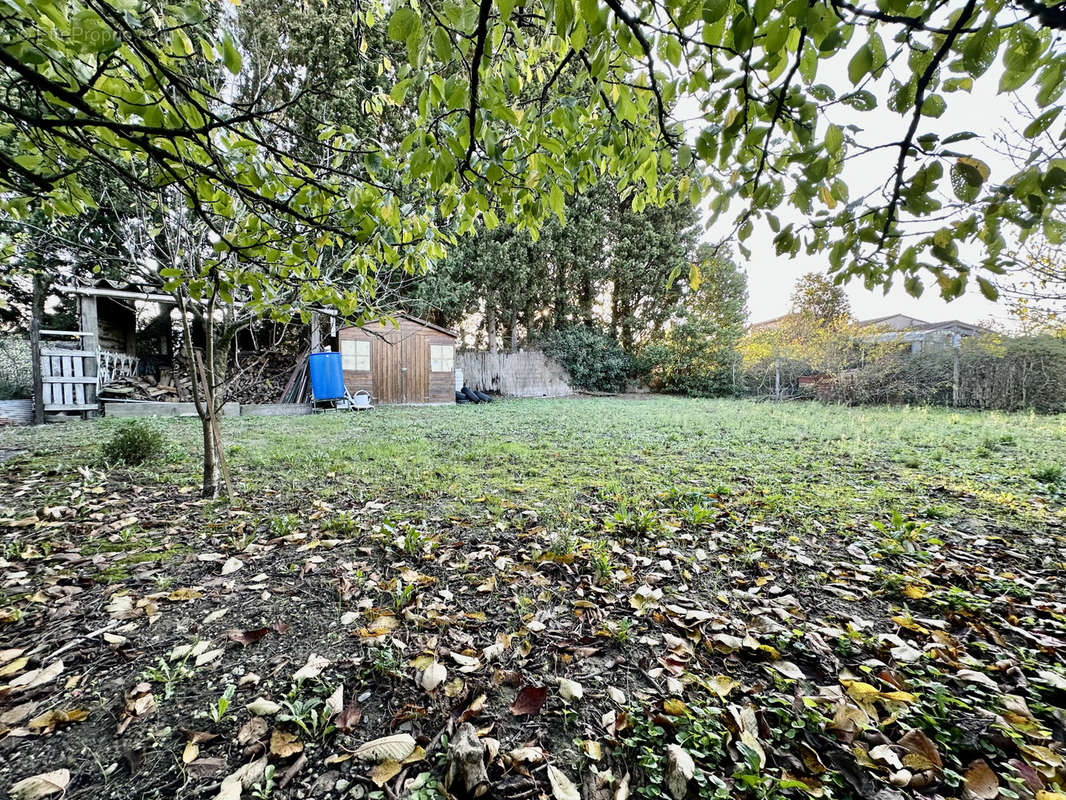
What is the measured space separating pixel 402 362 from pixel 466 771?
1231 centimetres

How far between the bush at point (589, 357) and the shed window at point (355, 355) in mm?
7988

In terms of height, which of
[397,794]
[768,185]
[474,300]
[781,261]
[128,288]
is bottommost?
[397,794]

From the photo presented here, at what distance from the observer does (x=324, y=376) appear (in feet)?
35.3

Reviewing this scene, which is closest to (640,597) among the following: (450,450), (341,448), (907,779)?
(907,779)

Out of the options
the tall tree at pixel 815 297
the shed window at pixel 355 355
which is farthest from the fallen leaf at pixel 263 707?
the tall tree at pixel 815 297

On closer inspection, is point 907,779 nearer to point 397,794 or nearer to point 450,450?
point 397,794

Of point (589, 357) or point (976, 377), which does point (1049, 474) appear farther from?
point (589, 357)

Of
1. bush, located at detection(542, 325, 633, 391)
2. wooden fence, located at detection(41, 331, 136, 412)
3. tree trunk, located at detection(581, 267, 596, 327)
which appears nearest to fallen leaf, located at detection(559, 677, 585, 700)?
wooden fence, located at detection(41, 331, 136, 412)

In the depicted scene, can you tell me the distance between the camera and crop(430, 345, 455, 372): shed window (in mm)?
13195

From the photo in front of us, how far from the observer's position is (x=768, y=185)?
1.44m

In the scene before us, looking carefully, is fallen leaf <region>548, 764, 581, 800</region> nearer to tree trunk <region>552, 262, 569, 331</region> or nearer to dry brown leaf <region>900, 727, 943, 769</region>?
dry brown leaf <region>900, 727, 943, 769</region>

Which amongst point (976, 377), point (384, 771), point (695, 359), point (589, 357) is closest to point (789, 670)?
point (384, 771)

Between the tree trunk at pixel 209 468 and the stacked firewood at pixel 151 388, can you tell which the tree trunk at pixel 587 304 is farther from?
the tree trunk at pixel 209 468

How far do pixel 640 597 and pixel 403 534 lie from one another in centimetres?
148
